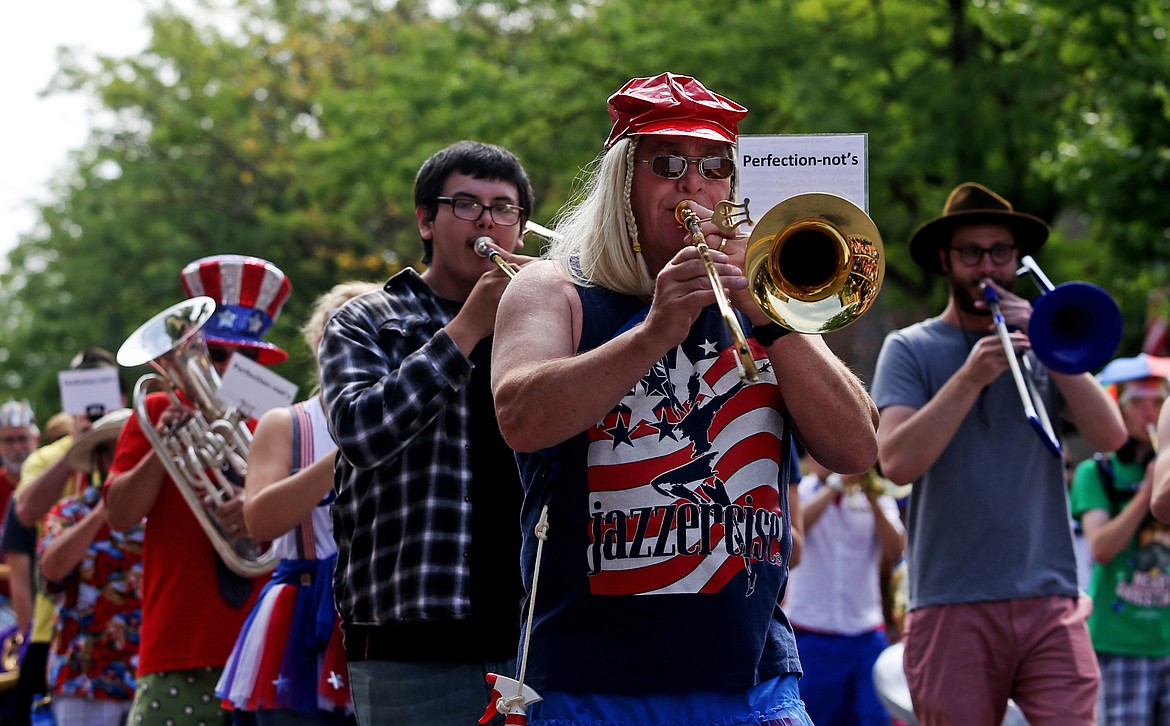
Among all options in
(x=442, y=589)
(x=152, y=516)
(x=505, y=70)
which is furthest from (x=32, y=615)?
(x=505, y=70)

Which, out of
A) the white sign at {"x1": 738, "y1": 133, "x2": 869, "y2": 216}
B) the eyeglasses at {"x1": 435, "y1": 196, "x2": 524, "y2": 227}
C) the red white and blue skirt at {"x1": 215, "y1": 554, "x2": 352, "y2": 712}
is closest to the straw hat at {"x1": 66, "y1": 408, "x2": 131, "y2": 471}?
the red white and blue skirt at {"x1": 215, "y1": 554, "x2": 352, "y2": 712}

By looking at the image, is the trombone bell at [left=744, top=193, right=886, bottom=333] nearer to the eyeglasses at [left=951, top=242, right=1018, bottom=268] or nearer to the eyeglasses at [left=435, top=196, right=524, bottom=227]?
the eyeglasses at [left=435, top=196, right=524, bottom=227]

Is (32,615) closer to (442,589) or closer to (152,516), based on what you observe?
(152,516)

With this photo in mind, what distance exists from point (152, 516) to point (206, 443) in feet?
1.18

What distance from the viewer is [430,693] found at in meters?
3.53

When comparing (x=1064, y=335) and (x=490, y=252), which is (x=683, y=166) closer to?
(x=490, y=252)

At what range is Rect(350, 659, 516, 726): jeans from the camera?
3525mm

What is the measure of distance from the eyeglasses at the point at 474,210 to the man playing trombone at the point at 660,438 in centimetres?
100

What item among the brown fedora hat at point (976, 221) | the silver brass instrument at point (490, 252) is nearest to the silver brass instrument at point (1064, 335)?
the brown fedora hat at point (976, 221)

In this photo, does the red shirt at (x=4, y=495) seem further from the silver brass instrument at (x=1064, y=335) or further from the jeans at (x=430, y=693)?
the silver brass instrument at (x=1064, y=335)

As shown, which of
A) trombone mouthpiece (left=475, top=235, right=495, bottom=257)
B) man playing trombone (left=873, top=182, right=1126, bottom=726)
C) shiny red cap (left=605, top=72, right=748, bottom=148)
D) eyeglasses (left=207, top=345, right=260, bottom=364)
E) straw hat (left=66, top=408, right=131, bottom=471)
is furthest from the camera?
straw hat (left=66, top=408, right=131, bottom=471)

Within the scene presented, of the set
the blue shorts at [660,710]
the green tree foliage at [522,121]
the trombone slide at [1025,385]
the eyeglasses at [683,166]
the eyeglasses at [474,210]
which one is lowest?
the blue shorts at [660,710]

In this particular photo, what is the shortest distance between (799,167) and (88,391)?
5640 millimetres

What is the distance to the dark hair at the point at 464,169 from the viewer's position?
3.94 meters
